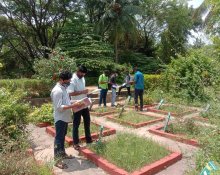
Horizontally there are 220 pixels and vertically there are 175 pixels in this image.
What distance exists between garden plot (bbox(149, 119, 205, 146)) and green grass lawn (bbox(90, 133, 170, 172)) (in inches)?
40.8

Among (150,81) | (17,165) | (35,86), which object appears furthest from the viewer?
(150,81)

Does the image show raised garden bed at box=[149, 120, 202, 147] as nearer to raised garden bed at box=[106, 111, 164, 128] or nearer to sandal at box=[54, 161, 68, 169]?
raised garden bed at box=[106, 111, 164, 128]

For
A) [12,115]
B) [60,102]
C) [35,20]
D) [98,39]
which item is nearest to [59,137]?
[60,102]

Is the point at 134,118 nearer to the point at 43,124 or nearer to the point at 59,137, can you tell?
the point at 43,124

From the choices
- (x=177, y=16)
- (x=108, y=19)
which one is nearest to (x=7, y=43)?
(x=108, y=19)

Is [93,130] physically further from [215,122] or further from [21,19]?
[21,19]

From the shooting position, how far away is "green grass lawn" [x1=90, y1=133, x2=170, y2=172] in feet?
17.9

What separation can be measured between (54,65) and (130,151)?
7.52 m

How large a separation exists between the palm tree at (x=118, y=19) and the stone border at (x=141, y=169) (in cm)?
2081

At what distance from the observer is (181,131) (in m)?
7.91

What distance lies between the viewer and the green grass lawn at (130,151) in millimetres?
5469

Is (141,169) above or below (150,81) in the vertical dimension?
below

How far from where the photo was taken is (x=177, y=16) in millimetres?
32844

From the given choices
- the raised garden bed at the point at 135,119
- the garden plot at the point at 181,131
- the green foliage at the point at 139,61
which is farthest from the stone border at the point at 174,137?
the green foliage at the point at 139,61
